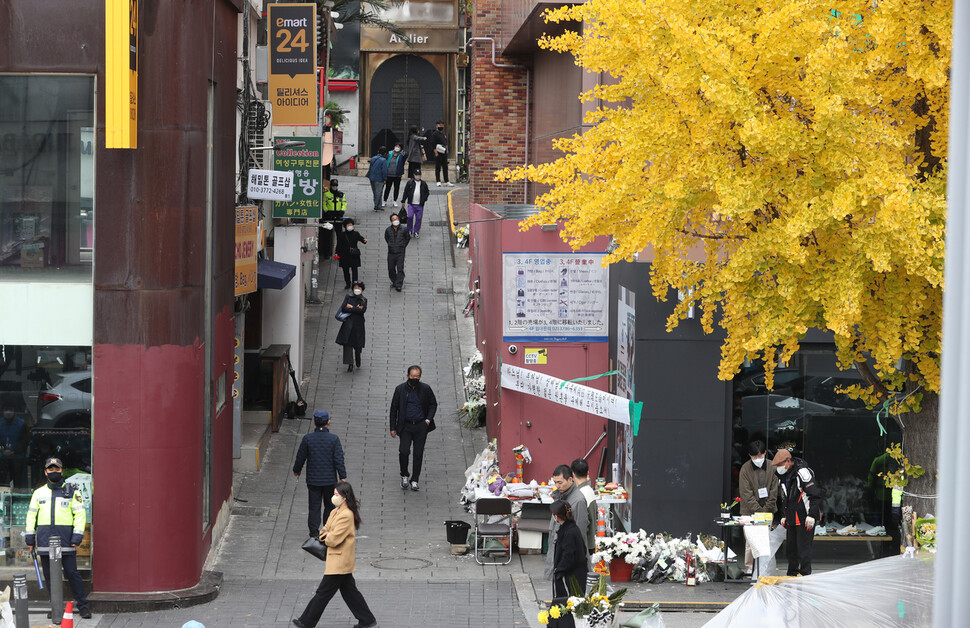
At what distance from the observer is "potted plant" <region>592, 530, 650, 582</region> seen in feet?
42.1

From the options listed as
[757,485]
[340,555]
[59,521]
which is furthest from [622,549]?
[59,521]

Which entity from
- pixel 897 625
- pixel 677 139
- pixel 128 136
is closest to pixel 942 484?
pixel 897 625

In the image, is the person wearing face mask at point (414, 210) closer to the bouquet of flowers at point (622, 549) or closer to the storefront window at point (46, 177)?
the bouquet of flowers at point (622, 549)

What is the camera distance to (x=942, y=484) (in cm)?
290

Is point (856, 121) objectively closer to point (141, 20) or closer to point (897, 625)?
point (897, 625)

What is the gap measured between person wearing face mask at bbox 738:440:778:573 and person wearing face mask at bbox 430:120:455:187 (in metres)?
27.9

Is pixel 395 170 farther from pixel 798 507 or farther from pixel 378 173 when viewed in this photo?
pixel 798 507

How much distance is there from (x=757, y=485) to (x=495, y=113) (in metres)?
17.1

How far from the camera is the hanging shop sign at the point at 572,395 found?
1352cm

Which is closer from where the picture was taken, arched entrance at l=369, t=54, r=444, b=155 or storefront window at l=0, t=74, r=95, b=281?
storefront window at l=0, t=74, r=95, b=281

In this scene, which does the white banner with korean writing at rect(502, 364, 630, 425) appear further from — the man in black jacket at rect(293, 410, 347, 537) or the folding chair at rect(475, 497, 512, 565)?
the man in black jacket at rect(293, 410, 347, 537)

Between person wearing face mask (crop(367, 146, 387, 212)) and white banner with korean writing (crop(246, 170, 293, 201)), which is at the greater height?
person wearing face mask (crop(367, 146, 387, 212))

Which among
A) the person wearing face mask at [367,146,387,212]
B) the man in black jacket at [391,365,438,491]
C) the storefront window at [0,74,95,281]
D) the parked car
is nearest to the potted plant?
the man in black jacket at [391,365,438,491]

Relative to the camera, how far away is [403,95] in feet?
147
